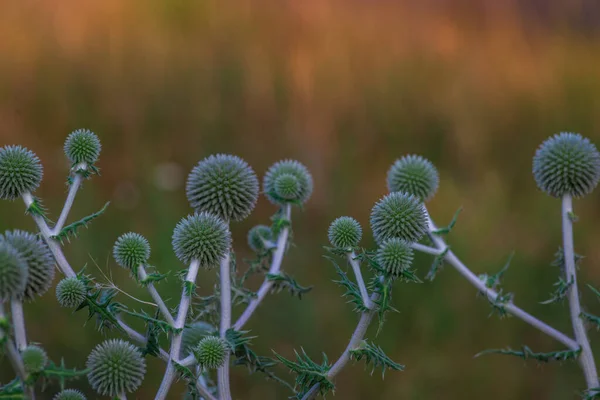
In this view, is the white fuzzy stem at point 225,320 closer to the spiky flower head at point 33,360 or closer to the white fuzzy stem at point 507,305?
the spiky flower head at point 33,360

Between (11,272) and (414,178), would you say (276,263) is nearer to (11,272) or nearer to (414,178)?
(414,178)

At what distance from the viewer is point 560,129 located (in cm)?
635

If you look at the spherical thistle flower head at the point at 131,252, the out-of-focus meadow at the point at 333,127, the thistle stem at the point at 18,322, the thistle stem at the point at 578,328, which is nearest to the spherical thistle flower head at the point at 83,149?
the spherical thistle flower head at the point at 131,252

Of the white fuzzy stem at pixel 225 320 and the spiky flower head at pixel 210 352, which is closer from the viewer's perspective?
the spiky flower head at pixel 210 352

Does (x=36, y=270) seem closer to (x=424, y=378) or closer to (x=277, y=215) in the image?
(x=277, y=215)

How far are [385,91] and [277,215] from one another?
13.7 ft

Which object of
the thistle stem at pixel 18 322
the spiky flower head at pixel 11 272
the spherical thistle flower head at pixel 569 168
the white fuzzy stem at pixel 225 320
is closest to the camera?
the spiky flower head at pixel 11 272

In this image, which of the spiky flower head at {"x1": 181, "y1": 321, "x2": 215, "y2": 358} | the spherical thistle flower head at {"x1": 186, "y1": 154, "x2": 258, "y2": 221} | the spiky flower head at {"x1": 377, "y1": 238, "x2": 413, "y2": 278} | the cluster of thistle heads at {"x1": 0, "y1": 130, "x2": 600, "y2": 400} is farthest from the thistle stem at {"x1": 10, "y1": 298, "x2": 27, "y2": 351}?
the spiky flower head at {"x1": 377, "y1": 238, "x2": 413, "y2": 278}

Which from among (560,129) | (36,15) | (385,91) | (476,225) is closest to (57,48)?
(36,15)

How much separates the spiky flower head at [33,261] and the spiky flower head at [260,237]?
102 cm

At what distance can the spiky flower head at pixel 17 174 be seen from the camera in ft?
7.57

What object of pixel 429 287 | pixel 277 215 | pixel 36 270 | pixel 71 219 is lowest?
pixel 36 270

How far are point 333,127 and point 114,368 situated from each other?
15.6 ft

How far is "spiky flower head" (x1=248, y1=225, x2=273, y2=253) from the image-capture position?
9.42 feet
